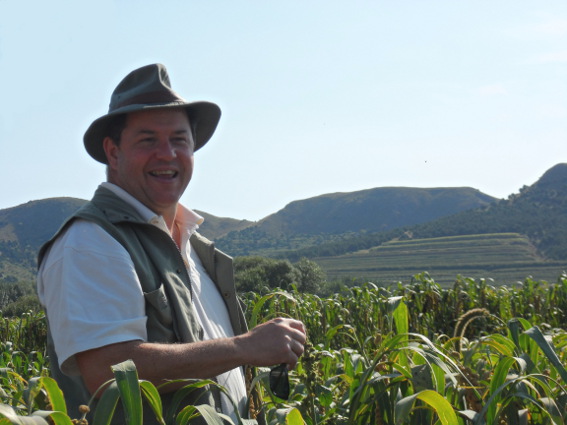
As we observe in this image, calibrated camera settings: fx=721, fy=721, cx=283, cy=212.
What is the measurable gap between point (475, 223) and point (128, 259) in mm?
87235

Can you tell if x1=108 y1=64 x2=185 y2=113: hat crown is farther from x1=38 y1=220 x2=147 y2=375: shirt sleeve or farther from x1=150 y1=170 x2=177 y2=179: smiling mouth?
x1=38 y1=220 x2=147 y2=375: shirt sleeve

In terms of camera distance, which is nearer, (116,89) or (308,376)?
(308,376)

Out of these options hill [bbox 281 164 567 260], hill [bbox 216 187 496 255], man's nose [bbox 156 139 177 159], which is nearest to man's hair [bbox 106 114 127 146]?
man's nose [bbox 156 139 177 159]

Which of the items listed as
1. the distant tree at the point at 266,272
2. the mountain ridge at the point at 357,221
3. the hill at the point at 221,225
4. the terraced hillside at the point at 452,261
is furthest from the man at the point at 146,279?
the hill at the point at 221,225

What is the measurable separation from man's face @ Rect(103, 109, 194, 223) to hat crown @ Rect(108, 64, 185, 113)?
0.14 ft

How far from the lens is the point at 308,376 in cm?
168

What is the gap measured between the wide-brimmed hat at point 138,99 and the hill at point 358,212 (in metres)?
144

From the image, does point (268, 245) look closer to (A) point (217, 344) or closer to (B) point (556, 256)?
(B) point (556, 256)

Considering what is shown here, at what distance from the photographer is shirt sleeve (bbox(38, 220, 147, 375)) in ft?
6.21

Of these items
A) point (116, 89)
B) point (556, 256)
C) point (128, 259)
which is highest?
point (116, 89)

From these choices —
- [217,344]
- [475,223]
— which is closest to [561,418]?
[217,344]

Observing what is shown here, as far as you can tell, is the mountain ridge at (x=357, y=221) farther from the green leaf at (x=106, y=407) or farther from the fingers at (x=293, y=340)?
the green leaf at (x=106, y=407)

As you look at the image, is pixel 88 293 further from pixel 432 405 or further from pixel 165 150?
pixel 432 405

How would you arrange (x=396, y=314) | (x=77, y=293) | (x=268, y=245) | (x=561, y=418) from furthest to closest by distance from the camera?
(x=268, y=245) → (x=396, y=314) → (x=77, y=293) → (x=561, y=418)
